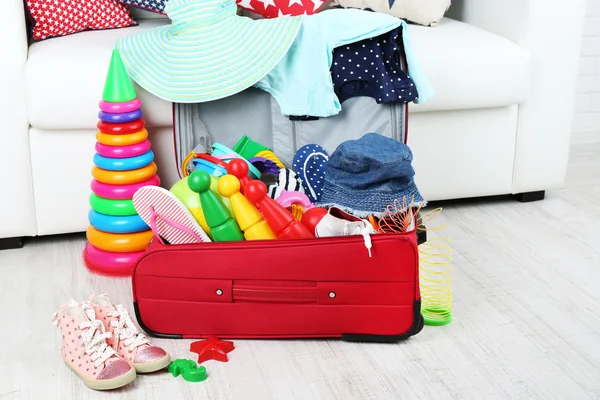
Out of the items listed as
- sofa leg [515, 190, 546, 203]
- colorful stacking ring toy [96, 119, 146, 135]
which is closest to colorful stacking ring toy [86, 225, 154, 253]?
colorful stacking ring toy [96, 119, 146, 135]

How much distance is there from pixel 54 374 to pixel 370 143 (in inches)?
29.1

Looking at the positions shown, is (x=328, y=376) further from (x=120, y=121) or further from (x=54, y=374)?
(x=120, y=121)

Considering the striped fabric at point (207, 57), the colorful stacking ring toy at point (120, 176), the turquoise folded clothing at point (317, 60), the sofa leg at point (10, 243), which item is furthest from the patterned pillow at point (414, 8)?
the sofa leg at point (10, 243)

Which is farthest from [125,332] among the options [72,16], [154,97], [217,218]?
[72,16]

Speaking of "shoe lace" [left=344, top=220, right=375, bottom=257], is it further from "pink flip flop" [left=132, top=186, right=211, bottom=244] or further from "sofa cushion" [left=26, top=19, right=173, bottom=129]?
"sofa cushion" [left=26, top=19, right=173, bottom=129]

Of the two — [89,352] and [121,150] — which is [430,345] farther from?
[121,150]

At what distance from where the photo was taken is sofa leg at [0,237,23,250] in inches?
77.3

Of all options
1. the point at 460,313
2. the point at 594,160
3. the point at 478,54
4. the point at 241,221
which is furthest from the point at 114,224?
the point at 594,160

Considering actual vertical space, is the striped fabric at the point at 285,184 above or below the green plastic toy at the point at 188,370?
above

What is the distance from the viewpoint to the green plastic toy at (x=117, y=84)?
69.7 inches

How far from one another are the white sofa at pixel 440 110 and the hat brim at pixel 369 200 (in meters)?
0.43

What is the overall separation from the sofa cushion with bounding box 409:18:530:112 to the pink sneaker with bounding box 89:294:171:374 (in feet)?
2.90

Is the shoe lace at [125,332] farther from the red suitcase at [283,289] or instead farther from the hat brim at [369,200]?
the hat brim at [369,200]

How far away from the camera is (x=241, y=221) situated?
156 centimetres
